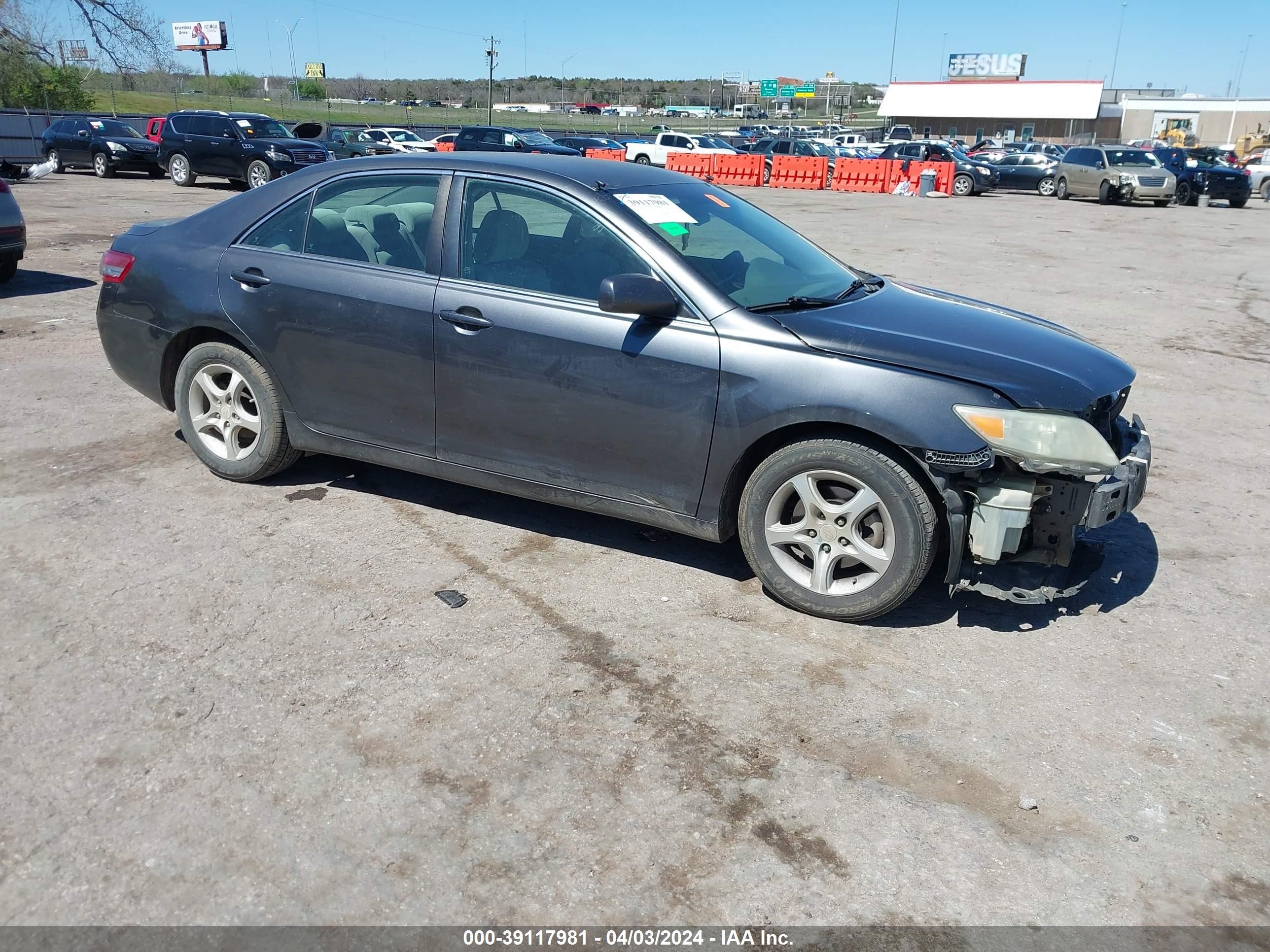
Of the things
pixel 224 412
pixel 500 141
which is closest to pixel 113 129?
pixel 500 141

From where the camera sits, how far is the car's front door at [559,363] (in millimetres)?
3996

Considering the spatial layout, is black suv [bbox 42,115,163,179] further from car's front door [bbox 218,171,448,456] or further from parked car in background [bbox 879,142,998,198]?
car's front door [bbox 218,171,448,456]

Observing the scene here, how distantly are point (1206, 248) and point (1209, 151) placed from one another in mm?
28317

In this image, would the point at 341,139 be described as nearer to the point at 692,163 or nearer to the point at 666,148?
the point at 666,148

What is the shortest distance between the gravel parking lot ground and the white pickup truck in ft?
102

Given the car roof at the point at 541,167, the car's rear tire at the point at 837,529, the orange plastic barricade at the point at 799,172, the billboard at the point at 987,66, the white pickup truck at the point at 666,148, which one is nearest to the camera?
the car's rear tire at the point at 837,529

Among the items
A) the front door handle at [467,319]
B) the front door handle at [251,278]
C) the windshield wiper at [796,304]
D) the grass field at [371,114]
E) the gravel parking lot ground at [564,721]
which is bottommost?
the gravel parking lot ground at [564,721]

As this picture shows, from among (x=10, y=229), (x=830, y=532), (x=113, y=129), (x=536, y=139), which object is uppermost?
(x=536, y=139)

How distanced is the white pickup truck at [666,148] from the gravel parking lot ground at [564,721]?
1228 inches

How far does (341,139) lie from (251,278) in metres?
31.7

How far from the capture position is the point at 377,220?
468 cm

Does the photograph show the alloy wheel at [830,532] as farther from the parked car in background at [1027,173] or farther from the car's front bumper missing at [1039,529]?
the parked car in background at [1027,173]

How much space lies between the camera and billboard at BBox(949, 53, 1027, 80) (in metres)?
100

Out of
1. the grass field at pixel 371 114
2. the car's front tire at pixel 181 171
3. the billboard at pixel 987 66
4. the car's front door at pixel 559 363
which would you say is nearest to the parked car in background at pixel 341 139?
the car's front tire at pixel 181 171
